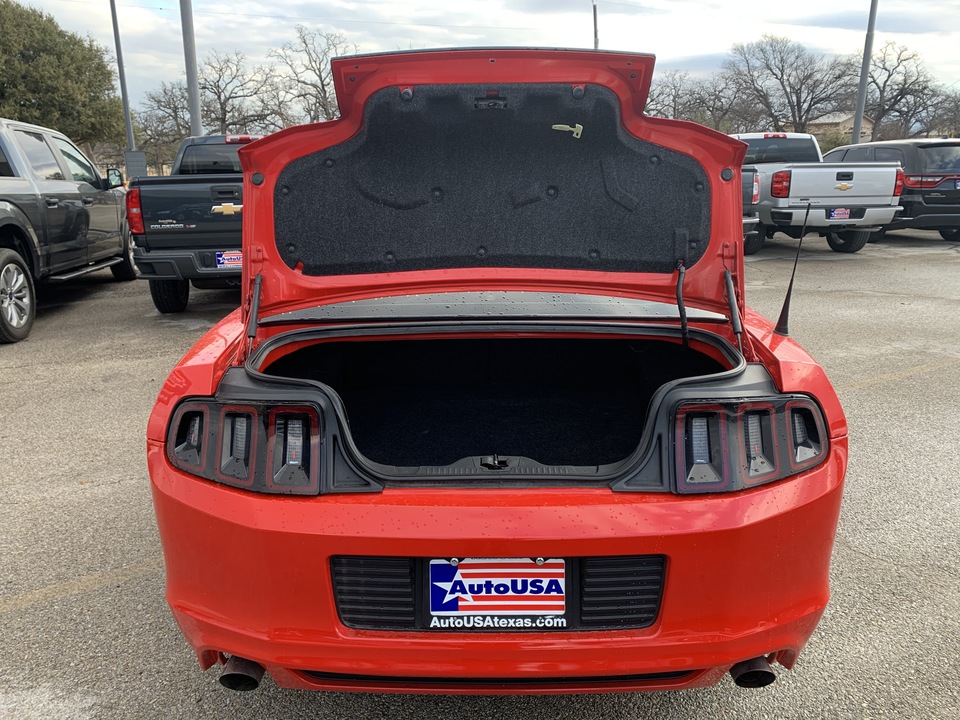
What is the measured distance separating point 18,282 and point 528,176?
20.6 feet

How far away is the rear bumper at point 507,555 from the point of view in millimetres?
1623

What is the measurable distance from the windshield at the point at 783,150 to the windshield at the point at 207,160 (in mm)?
9153

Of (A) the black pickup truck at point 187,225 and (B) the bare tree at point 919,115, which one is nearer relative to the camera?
(A) the black pickup truck at point 187,225

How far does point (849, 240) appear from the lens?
13.0 meters

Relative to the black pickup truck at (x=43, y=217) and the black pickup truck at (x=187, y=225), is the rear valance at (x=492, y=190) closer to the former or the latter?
the black pickup truck at (x=187, y=225)

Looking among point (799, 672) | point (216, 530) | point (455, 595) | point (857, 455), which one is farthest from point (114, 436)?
point (857, 455)

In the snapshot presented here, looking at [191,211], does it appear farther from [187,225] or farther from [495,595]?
[495,595]

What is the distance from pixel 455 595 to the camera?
5.45 ft

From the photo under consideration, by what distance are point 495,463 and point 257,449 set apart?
0.59 metres

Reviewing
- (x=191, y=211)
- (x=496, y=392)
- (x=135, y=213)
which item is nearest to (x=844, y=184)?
(x=191, y=211)

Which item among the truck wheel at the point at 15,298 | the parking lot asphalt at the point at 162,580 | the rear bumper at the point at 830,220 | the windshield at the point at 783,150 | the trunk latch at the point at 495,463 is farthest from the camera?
the windshield at the point at 783,150

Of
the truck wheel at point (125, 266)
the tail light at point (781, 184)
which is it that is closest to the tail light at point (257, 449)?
the truck wheel at point (125, 266)

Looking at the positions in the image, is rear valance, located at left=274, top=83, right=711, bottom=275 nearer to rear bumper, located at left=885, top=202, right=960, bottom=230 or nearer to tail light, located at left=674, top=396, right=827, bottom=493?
tail light, located at left=674, top=396, right=827, bottom=493

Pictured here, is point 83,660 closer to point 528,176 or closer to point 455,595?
point 455,595
